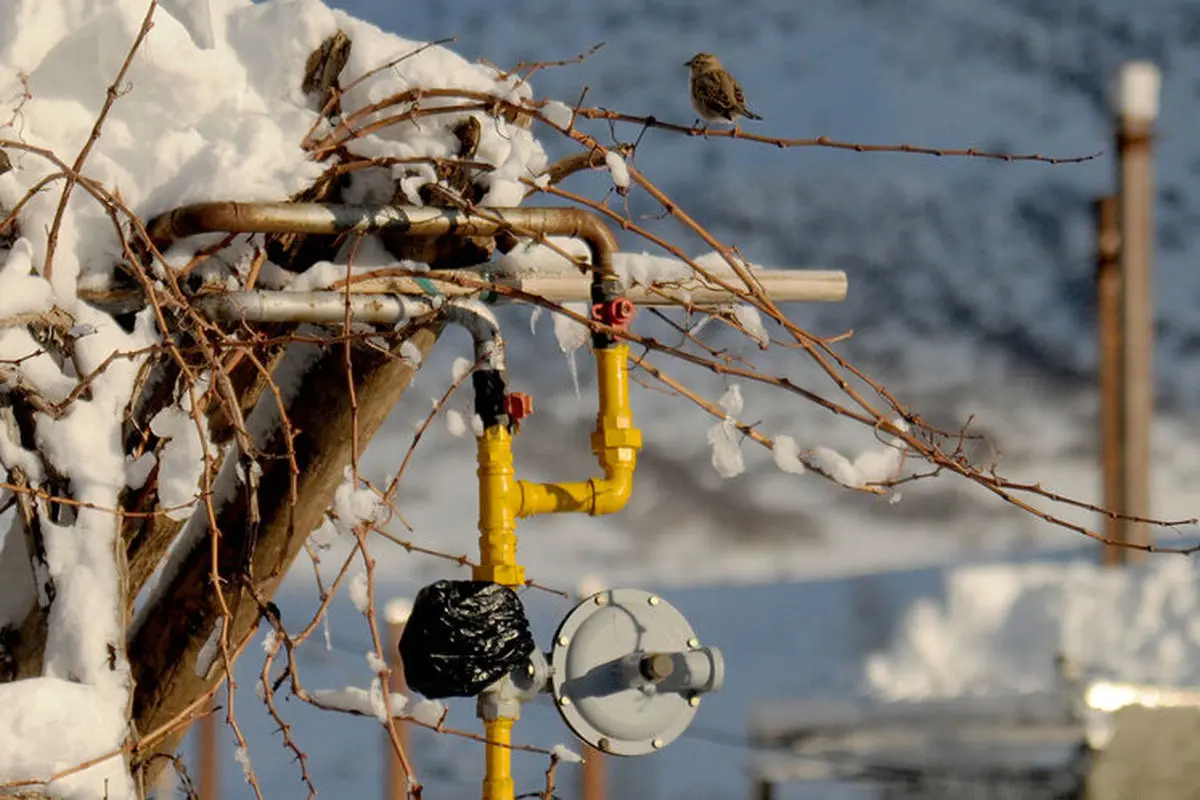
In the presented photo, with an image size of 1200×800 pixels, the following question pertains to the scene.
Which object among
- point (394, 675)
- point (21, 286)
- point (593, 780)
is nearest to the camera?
point (21, 286)

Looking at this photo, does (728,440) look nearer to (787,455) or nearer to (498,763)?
(787,455)

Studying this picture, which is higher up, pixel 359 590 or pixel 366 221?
pixel 366 221

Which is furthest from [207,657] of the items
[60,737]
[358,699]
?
[60,737]

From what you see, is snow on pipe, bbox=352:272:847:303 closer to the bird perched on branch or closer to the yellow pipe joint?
the yellow pipe joint

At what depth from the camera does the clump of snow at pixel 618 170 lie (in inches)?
143

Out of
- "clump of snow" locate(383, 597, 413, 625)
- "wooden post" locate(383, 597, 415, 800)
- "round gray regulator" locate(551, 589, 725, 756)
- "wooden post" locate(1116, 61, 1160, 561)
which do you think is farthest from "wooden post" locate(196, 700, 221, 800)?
"round gray regulator" locate(551, 589, 725, 756)

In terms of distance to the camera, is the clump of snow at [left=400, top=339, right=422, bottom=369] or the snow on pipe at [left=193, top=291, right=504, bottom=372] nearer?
the snow on pipe at [left=193, top=291, right=504, bottom=372]

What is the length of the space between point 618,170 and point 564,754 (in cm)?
116

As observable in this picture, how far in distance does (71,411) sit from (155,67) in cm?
70

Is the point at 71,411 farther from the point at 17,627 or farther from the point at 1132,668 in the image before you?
the point at 1132,668

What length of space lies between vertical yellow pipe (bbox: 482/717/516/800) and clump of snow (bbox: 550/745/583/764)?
89 mm

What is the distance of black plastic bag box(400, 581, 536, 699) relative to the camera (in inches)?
137

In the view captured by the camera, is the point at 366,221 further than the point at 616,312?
No

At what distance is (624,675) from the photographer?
3834mm
